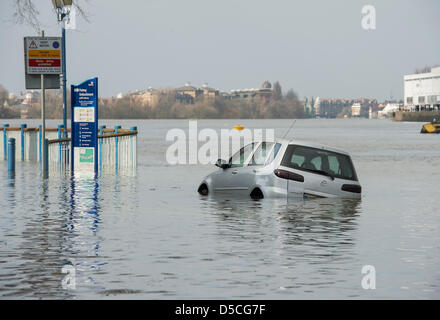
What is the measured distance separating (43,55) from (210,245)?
16818mm

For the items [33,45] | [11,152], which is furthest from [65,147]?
[33,45]

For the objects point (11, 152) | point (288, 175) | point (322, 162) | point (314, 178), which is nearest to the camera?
point (288, 175)

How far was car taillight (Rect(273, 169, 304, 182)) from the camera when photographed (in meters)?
18.3

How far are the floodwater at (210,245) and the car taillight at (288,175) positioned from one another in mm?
521

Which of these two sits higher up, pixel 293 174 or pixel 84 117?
pixel 84 117

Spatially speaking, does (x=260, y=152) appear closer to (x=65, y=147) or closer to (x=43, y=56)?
(x=43, y=56)

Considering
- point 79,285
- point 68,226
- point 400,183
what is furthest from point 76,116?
point 79,285

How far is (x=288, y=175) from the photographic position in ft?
60.2

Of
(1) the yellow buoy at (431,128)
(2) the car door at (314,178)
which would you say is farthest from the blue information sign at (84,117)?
(1) the yellow buoy at (431,128)

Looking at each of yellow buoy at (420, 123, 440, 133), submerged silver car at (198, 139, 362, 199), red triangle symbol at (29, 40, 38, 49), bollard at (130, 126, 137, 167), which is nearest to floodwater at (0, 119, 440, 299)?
submerged silver car at (198, 139, 362, 199)

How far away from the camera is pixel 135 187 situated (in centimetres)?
2406

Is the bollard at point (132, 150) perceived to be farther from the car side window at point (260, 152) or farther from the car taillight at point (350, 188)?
the car taillight at point (350, 188)

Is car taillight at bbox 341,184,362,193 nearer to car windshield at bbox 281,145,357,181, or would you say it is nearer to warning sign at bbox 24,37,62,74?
car windshield at bbox 281,145,357,181

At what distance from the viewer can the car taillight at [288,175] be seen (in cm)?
1830
